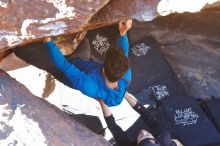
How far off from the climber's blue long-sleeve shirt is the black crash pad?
0.62 meters

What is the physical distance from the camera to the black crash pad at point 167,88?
349cm

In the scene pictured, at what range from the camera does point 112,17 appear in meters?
2.49

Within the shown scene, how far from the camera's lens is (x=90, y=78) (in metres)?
2.73

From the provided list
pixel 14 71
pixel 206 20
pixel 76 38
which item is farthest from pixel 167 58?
pixel 14 71

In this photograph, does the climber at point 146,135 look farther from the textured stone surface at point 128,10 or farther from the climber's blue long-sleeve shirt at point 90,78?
the textured stone surface at point 128,10

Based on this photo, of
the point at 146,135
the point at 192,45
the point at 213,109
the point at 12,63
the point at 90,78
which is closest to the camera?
the point at 90,78

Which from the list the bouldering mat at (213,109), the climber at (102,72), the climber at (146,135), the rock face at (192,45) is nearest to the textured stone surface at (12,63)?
the climber at (102,72)

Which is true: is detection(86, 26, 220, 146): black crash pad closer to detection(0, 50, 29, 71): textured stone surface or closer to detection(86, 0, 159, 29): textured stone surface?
detection(0, 50, 29, 71): textured stone surface

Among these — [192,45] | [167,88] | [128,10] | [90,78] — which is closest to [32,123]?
[90,78]

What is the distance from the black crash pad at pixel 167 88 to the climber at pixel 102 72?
2.09ft

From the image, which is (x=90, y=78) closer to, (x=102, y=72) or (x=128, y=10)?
(x=102, y=72)

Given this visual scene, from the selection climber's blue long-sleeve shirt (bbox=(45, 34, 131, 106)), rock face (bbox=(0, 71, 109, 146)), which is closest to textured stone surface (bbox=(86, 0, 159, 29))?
climber's blue long-sleeve shirt (bbox=(45, 34, 131, 106))

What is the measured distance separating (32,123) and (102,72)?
556 mm

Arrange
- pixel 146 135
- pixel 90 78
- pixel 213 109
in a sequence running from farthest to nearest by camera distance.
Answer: pixel 213 109
pixel 146 135
pixel 90 78
